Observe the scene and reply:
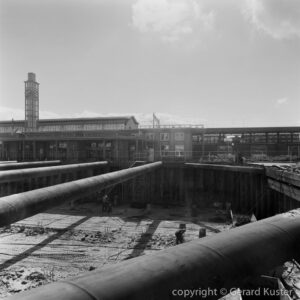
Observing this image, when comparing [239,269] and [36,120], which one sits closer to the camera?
[239,269]

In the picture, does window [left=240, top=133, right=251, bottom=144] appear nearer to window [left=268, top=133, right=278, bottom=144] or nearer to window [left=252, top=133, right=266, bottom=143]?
window [left=252, top=133, right=266, bottom=143]

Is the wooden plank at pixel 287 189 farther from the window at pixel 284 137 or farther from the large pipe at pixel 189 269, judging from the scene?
the window at pixel 284 137

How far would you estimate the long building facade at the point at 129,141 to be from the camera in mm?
38500

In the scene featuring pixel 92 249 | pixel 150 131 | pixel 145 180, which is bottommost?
pixel 92 249

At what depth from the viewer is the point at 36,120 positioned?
59406 millimetres

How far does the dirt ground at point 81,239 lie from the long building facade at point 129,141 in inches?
364

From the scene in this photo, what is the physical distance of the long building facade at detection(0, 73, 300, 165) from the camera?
3850cm

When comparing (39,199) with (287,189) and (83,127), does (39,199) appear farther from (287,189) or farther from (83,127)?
Answer: (83,127)

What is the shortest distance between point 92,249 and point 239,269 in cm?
1378

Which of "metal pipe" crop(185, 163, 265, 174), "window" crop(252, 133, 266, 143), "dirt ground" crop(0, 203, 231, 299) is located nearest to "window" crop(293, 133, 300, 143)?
"window" crop(252, 133, 266, 143)

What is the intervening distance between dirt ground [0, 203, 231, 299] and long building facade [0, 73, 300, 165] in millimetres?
9258

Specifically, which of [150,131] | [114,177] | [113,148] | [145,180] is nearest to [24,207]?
[114,177]

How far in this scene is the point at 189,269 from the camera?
97.5 inches

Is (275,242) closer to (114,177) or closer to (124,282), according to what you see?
(124,282)
